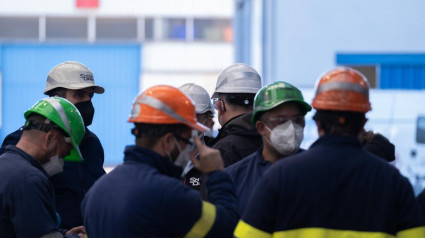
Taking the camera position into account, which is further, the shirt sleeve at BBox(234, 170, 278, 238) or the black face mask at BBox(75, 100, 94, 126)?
the black face mask at BBox(75, 100, 94, 126)

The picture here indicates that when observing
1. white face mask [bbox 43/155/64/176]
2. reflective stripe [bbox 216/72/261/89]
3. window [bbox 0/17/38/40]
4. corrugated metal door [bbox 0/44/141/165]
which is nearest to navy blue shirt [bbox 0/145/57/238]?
white face mask [bbox 43/155/64/176]

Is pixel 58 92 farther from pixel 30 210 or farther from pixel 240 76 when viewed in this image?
pixel 30 210

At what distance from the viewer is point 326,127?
3500 millimetres

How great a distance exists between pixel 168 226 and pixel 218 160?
18.2 inches

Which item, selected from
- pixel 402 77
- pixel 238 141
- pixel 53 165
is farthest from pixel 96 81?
pixel 53 165

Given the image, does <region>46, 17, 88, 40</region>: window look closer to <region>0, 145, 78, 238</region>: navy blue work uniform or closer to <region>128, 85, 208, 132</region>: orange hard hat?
<region>0, 145, 78, 238</region>: navy blue work uniform

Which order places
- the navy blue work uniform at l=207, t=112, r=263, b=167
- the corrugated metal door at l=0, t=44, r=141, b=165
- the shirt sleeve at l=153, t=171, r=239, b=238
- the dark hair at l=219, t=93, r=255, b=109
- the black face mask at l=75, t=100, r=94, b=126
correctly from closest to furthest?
the shirt sleeve at l=153, t=171, r=239, b=238 → the navy blue work uniform at l=207, t=112, r=263, b=167 → the dark hair at l=219, t=93, r=255, b=109 → the black face mask at l=75, t=100, r=94, b=126 → the corrugated metal door at l=0, t=44, r=141, b=165

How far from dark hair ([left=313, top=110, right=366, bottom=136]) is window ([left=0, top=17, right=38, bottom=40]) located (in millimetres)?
25390

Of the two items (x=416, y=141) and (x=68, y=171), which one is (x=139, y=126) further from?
(x=416, y=141)

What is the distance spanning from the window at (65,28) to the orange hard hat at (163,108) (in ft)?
80.8

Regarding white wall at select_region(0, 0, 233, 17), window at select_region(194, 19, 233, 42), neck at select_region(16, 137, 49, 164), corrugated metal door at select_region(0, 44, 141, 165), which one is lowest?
corrugated metal door at select_region(0, 44, 141, 165)

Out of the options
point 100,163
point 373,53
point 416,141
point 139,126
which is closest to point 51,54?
point 373,53

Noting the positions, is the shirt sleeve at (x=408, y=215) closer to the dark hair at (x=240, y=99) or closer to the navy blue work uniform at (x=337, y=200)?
the navy blue work uniform at (x=337, y=200)

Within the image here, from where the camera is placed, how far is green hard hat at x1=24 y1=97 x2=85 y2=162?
431 centimetres
